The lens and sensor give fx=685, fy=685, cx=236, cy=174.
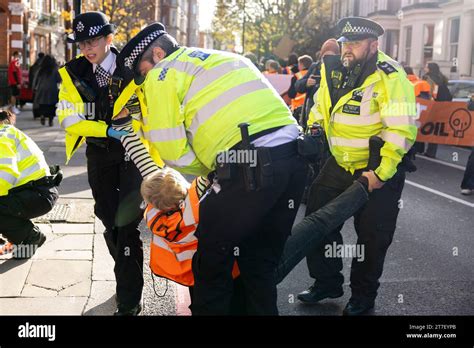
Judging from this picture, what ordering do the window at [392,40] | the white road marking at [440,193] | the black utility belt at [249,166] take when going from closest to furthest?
the black utility belt at [249,166] → the white road marking at [440,193] → the window at [392,40]

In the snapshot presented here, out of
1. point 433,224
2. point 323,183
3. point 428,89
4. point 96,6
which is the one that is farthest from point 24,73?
point 323,183

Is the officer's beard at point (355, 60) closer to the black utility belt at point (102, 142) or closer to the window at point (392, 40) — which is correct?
the black utility belt at point (102, 142)

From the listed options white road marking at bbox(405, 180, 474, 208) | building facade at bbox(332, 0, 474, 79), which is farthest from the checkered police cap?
building facade at bbox(332, 0, 474, 79)

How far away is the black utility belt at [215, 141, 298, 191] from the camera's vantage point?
10.7 feet

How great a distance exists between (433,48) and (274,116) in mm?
33781

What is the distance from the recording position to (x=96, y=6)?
82.1 feet

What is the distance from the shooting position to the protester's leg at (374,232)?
4.88 m

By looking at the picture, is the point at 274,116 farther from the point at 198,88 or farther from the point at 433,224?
the point at 433,224

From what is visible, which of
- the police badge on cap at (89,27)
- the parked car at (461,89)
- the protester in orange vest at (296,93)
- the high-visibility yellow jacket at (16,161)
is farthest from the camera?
the parked car at (461,89)

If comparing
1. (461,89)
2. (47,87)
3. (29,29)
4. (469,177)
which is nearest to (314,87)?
(469,177)

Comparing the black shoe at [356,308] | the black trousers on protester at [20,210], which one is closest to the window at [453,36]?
the black trousers on protester at [20,210]

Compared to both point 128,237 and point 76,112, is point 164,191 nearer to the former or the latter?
point 128,237

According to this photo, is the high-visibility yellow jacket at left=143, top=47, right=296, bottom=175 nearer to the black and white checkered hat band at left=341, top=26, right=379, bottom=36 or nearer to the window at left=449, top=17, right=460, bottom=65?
the black and white checkered hat band at left=341, top=26, right=379, bottom=36

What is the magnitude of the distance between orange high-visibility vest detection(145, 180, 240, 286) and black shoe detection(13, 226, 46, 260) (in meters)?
2.59
